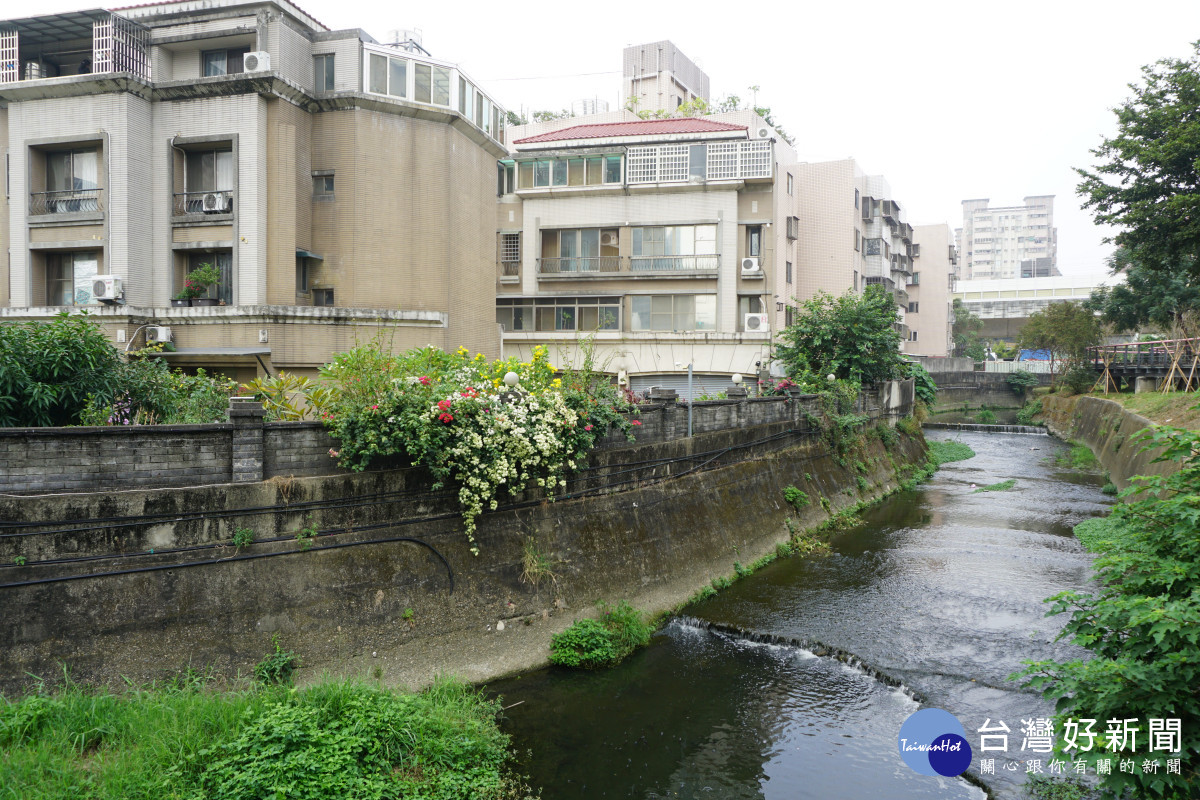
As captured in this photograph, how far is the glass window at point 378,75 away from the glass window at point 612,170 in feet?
39.9

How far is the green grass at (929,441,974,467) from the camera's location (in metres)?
33.4

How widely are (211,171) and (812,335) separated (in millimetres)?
19573

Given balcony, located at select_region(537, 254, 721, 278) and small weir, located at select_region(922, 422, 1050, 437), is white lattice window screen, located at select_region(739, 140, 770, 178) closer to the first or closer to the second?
balcony, located at select_region(537, 254, 721, 278)

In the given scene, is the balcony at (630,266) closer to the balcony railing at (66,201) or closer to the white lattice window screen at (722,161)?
the white lattice window screen at (722,161)

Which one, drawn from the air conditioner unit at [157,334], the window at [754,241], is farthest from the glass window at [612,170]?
the air conditioner unit at [157,334]

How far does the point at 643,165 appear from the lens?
30.2 m

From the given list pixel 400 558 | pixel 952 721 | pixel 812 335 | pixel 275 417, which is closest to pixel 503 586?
pixel 400 558

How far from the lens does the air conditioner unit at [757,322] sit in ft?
97.0

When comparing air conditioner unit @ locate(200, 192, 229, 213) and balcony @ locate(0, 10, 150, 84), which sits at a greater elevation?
balcony @ locate(0, 10, 150, 84)

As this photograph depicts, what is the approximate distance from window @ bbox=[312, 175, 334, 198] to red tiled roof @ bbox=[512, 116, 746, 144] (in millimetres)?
13277

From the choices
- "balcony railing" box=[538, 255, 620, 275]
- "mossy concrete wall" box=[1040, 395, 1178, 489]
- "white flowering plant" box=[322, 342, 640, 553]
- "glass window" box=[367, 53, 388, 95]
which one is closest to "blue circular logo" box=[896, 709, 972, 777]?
"white flowering plant" box=[322, 342, 640, 553]

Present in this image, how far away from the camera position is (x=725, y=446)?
17.4 metres

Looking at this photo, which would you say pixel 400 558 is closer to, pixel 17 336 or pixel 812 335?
pixel 17 336

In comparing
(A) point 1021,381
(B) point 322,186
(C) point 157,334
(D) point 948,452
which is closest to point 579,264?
(B) point 322,186
